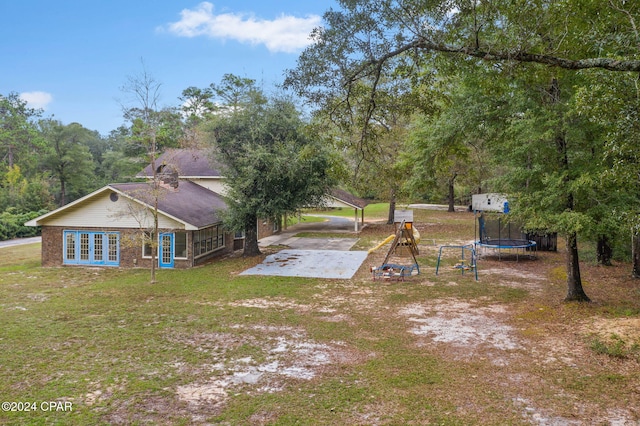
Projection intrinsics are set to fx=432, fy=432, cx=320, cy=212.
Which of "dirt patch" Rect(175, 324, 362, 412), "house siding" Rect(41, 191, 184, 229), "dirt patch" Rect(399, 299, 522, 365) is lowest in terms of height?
"dirt patch" Rect(175, 324, 362, 412)

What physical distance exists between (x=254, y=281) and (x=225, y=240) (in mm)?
7926

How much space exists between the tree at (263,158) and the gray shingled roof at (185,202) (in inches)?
62.3

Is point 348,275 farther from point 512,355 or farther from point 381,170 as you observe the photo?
point 512,355

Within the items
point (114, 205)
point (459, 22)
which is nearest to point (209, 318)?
point (459, 22)

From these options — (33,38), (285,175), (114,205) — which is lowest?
(114,205)

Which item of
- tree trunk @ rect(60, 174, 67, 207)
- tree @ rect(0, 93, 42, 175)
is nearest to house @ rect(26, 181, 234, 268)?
tree trunk @ rect(60, 174, 67, 207)

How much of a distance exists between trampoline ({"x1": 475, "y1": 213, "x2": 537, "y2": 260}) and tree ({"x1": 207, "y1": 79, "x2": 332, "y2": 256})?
821cm

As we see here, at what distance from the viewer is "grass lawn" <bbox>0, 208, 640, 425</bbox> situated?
6410 millimetres

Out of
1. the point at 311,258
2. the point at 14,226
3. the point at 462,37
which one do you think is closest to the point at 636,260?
the point at 462,37

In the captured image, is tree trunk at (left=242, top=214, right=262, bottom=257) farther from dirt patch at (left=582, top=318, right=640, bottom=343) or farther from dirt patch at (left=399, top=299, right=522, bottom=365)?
dirt patch at (left=582, top=318, right=640, bottom=343)

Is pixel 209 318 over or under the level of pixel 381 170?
under

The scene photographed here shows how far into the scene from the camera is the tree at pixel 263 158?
1938 centimetres

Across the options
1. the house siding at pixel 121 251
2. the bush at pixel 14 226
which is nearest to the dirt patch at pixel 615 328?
the house siding at pixel 121 251

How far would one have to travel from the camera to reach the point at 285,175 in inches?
755
